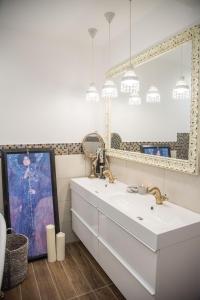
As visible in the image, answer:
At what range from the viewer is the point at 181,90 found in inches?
66.7

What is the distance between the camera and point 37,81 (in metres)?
2.53

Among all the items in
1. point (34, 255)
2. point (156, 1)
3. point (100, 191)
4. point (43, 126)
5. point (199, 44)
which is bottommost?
point (34, 255)

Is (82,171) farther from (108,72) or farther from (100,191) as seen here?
(108,72)

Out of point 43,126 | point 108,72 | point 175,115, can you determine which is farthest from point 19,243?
point 108,72

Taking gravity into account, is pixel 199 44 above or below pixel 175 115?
above

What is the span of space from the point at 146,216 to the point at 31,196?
1452 millimetres

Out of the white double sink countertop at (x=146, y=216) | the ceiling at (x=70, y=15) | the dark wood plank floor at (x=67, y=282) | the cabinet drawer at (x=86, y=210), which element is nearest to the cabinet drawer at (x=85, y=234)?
the cabinet drawer at (x=86, y=210)

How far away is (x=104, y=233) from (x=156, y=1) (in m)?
2.02

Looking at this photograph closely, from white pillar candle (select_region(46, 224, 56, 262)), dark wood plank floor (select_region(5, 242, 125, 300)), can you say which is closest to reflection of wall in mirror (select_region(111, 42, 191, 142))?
white pillar candle (select_region(46, 224, 56, 262))

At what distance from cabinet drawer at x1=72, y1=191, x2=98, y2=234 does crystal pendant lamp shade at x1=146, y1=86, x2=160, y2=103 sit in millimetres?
1167

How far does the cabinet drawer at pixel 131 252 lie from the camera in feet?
4.47

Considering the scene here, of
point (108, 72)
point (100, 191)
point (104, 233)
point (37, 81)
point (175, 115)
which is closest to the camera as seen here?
point (175, 115)

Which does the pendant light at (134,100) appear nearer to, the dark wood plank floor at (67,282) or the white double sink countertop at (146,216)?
the white double sink countertop at (146,216)

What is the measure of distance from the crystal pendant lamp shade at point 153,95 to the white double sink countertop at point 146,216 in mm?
898
